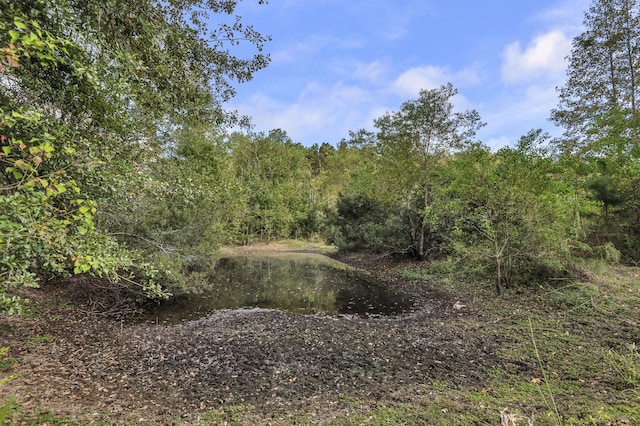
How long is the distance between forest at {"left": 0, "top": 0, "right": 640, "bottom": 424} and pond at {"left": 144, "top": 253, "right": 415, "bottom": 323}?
1.04 m

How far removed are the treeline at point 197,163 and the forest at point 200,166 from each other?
3 centimetres

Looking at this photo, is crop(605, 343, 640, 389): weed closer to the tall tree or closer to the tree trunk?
the tree trunk

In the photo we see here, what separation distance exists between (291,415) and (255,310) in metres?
5.96

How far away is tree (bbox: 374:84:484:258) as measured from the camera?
1496cm

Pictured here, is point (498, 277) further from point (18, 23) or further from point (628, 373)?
point (18, 23)

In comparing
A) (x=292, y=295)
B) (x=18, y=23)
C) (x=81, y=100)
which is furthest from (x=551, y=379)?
(x=292, y=295)

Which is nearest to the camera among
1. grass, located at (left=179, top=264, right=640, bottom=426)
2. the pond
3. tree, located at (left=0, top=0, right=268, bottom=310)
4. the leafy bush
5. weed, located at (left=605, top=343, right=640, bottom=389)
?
tree, located at (left=0, top=0, right=268, bottom=310)

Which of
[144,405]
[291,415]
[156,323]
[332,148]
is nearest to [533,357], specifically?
[291,415]

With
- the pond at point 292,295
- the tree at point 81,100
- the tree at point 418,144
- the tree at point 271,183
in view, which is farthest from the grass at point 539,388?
the tree at point 271,183

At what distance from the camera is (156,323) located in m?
8.35

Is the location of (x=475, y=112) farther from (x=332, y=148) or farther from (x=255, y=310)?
(x=332, y=148)

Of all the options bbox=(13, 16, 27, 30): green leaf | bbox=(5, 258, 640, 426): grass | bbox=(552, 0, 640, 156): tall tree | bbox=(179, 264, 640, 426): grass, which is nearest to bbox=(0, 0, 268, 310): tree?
bbox=(13, 16, 27, 30): green leaf

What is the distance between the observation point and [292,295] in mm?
12203

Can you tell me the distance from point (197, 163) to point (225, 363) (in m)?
12.7
